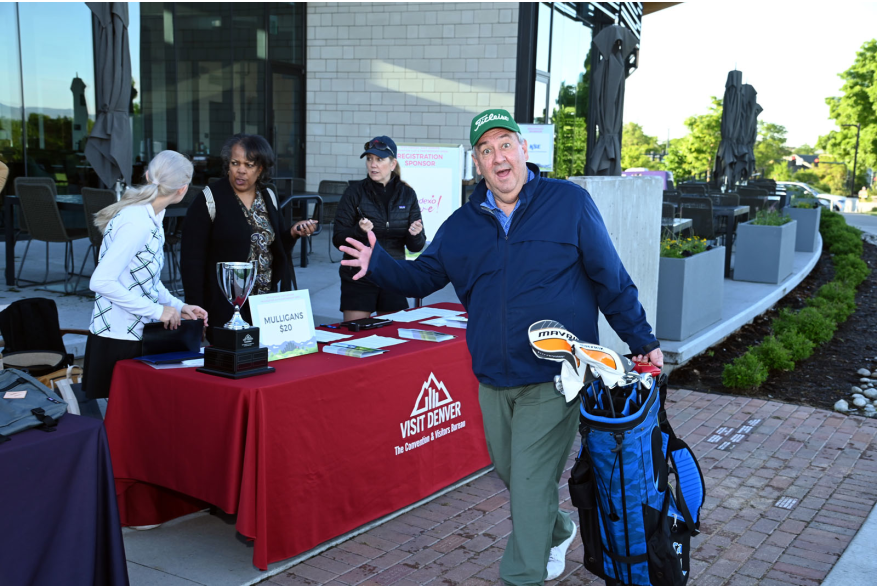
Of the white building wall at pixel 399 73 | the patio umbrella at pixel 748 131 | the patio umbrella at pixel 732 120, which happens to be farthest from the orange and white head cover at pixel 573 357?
the patio umbrella at pixel 748 131

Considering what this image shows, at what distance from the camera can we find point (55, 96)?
11828mm

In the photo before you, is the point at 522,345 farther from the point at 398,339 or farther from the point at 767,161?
the point at 767,161

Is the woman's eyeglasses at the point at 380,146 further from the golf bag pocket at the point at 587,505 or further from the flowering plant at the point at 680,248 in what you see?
the flowering plant at the point at 680,248

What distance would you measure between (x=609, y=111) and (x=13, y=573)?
26.4 ft

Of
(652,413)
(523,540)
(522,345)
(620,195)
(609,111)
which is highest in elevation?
(609,111)

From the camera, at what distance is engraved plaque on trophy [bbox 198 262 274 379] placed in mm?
3297

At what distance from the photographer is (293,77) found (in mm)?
16016

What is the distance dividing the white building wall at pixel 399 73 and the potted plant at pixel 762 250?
208 inches

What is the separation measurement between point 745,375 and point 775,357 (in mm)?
743

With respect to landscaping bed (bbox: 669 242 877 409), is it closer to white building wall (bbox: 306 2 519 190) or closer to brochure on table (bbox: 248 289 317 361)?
brochure on table (bbox: 248 289 317 361)

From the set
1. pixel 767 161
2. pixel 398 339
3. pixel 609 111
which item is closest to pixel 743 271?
pixel 609 111

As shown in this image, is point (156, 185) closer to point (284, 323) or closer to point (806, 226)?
point (284, 323)

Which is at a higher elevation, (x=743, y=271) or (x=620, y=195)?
(x=620, y=195)

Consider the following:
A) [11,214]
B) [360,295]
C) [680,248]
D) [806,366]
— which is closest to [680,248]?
[680,248]
